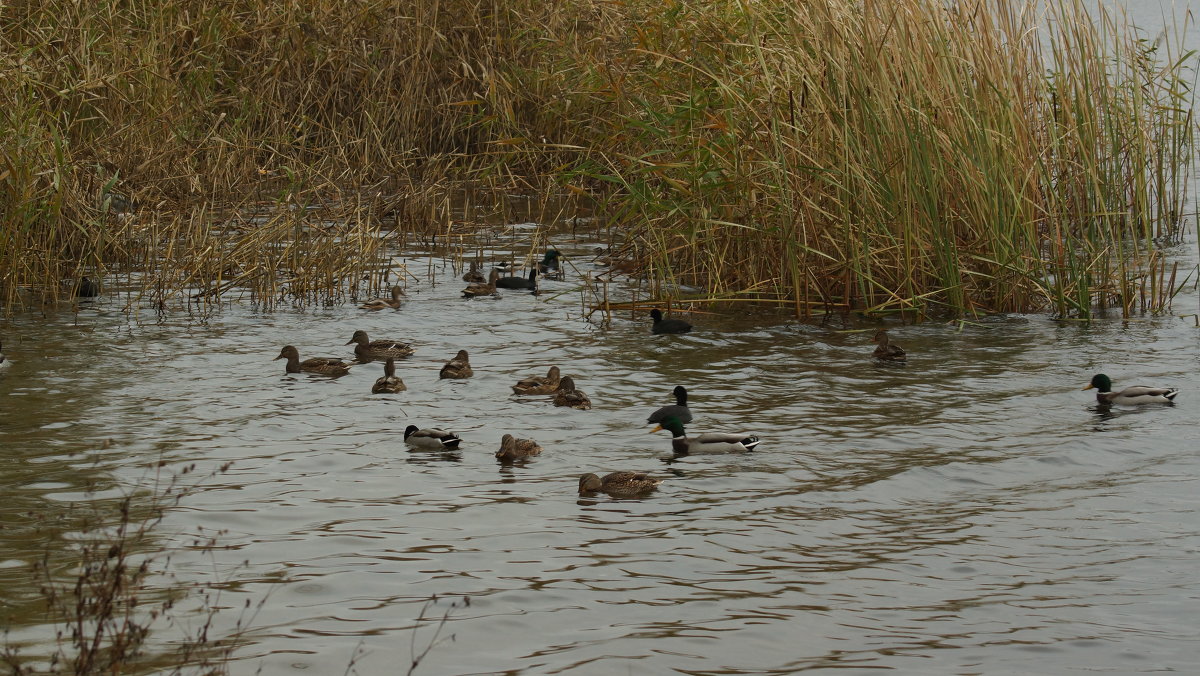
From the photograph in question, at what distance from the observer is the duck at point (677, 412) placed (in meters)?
10.6

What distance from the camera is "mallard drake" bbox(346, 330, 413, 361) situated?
13.1 m

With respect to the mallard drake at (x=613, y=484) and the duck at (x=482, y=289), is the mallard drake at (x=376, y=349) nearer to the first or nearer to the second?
the duck at (x=482, y=289)

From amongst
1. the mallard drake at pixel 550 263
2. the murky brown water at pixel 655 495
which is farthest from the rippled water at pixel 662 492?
the mallard drake at pixel 550 263

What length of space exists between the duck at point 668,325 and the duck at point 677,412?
9.32ft

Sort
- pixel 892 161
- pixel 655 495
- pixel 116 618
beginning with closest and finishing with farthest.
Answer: pixel 116 618 → pixel 655 495 → pixel 892 161

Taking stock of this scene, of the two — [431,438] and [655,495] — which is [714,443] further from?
[431,438]

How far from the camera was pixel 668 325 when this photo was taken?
14.0 m

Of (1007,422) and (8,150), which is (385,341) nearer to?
(8,150)

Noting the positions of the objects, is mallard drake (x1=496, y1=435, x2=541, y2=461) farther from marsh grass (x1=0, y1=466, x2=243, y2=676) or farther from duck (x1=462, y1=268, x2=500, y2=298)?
duck (x1=462, y1=268, x2=500, y2=298)

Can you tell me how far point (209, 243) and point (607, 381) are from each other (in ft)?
17.3

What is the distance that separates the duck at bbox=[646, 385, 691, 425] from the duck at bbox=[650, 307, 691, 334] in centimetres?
284

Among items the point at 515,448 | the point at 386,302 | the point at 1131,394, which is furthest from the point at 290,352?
the point at 1131,394

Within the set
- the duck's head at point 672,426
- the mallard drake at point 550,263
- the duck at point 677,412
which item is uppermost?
the mallard drake at point 550,263

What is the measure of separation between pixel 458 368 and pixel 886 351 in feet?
12.4
